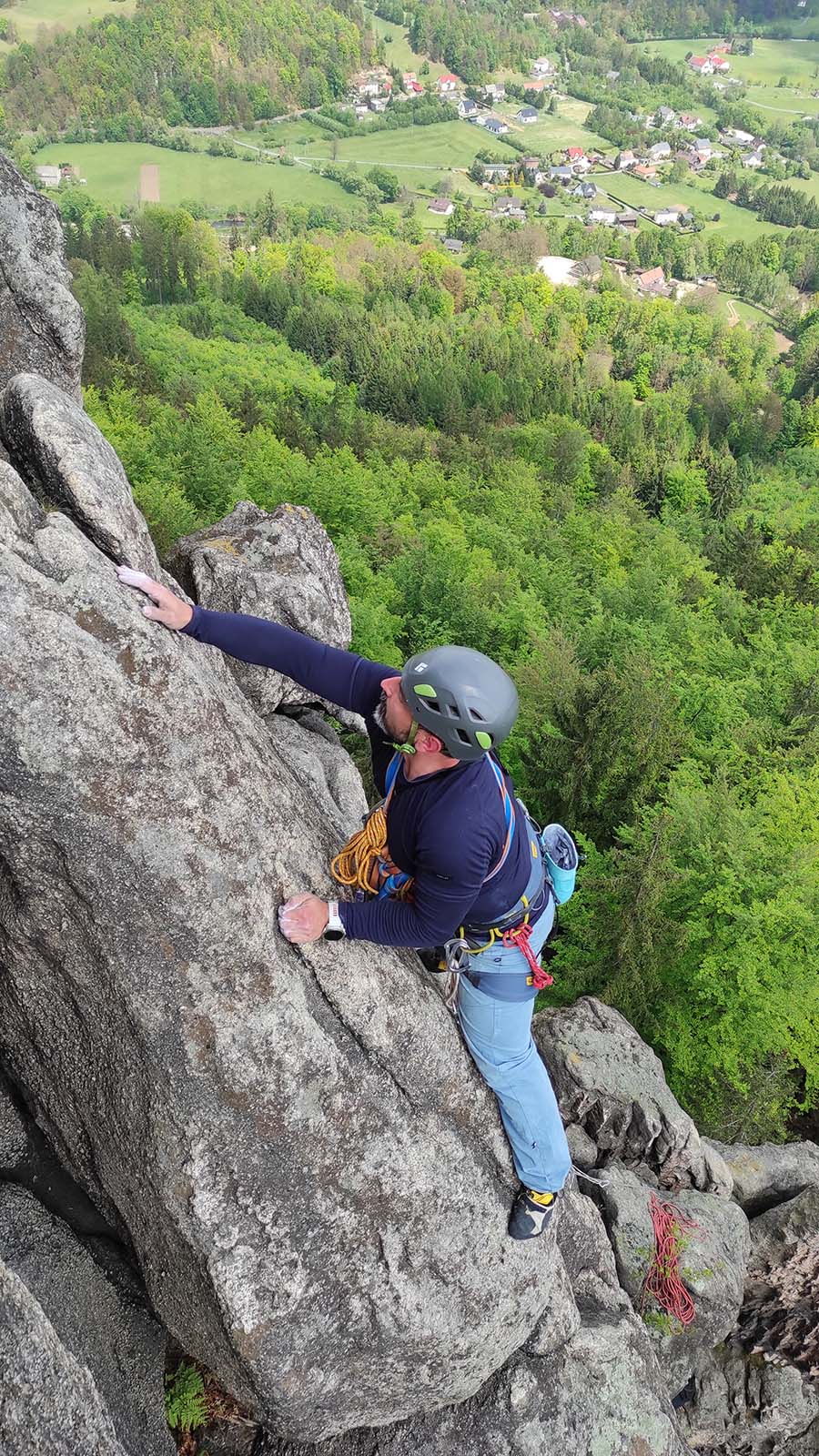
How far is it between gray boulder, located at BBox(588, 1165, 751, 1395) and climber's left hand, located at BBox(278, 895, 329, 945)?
716 centimetres

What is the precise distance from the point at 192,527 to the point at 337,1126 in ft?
80.6

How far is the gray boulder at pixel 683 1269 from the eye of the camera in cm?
1022

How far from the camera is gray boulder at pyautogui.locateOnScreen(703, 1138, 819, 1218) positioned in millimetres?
13570

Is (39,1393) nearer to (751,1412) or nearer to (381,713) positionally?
(381,713)

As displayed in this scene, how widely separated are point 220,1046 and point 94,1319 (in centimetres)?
292

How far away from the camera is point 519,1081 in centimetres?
742

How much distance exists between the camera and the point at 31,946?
646 cm

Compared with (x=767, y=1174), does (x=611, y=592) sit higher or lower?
lower

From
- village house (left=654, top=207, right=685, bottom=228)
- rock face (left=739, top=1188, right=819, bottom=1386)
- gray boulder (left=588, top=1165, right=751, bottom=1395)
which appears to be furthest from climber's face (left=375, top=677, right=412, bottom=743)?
village house (left=654, top=207, right=685, bottom=228)

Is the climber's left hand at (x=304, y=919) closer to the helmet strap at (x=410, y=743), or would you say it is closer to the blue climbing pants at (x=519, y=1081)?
the helmet strap at (x=410, y=743)

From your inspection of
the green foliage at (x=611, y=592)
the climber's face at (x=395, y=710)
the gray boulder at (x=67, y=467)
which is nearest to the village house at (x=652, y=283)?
the green foliage at (x=611, y=592)

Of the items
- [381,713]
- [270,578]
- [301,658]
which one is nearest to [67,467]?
[301,658]

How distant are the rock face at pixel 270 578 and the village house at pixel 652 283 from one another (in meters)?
173

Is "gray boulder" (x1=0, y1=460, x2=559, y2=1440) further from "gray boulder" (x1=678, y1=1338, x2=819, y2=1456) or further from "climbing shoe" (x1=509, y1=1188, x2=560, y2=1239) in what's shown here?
"gray boulder" (x1=678, y1=1338, x2=819, y2=1456)
